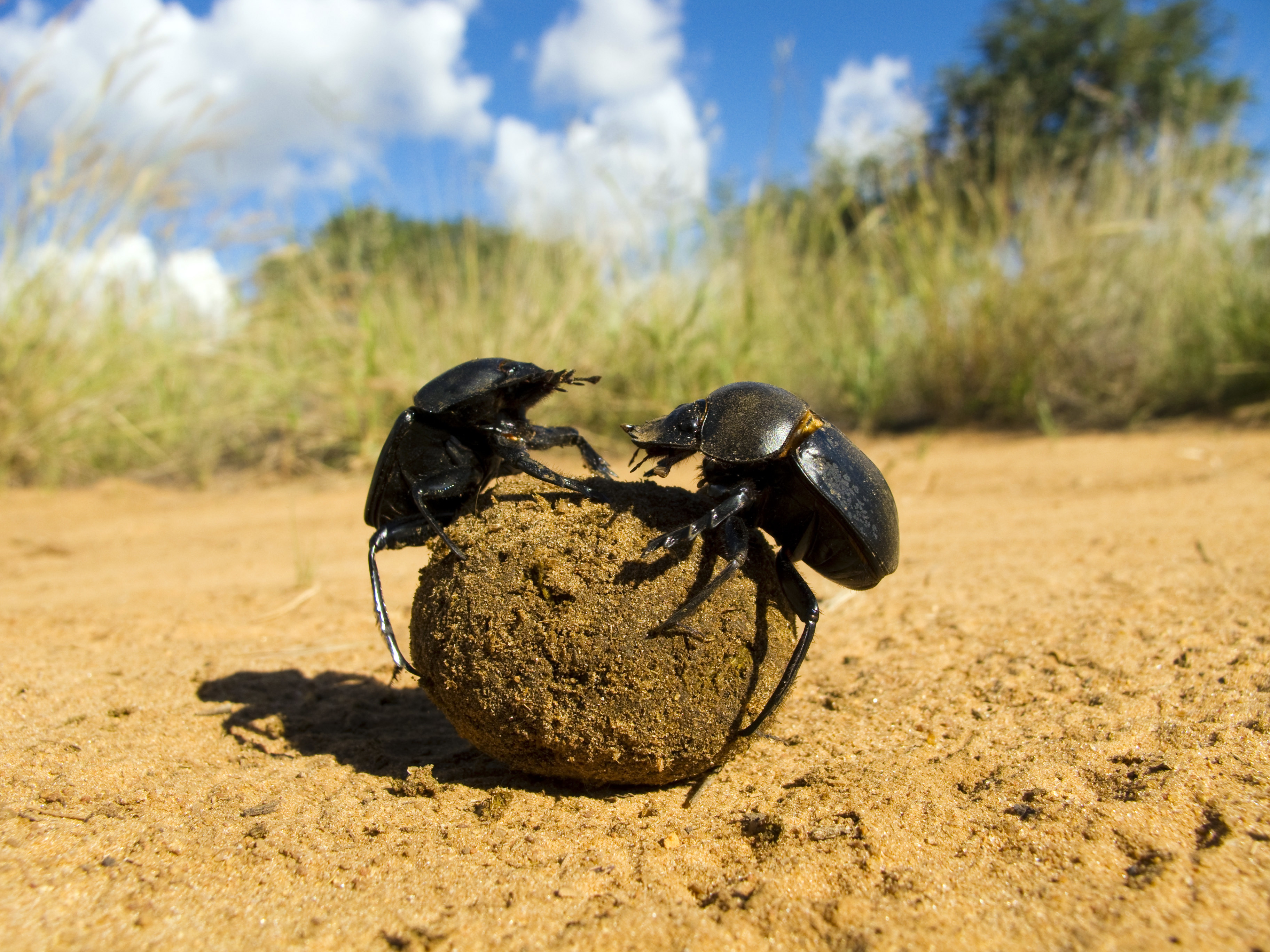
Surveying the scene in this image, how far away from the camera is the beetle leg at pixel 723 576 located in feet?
5.49

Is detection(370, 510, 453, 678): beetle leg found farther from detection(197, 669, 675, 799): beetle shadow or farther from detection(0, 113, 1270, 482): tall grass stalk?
detection(0, 113, 1270, 482): tall grass stalk

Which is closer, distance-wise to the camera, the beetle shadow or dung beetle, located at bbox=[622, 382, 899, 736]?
dung beetle, located at bbox=[622, 382, 899, 736]

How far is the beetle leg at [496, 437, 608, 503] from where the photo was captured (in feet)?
6.11

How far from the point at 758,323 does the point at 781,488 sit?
4767mm

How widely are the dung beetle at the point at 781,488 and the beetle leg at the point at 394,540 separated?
541mm

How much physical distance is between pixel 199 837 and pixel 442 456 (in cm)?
97

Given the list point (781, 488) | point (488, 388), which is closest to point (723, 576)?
point (781, 488)

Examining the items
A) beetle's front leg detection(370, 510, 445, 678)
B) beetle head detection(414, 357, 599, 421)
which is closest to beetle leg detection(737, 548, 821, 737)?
beetle head detection(414, 357, 599, 421)

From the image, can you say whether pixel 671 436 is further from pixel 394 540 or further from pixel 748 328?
pixel 748 328

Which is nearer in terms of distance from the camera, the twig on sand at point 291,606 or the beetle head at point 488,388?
the beetle head at point 488,388

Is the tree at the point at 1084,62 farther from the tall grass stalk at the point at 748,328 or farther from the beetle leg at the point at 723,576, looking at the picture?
the beetle leg at the point at 723,576

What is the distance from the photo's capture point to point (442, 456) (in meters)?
2.12

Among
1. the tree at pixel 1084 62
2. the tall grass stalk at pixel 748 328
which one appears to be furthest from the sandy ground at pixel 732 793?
the tree at pixel 1084 62

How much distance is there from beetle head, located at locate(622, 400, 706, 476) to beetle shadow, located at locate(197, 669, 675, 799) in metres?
0.72
